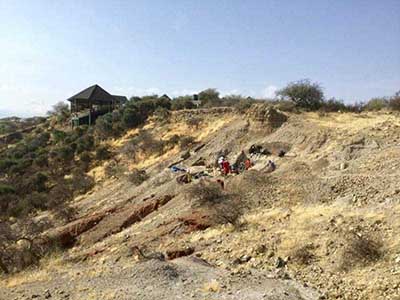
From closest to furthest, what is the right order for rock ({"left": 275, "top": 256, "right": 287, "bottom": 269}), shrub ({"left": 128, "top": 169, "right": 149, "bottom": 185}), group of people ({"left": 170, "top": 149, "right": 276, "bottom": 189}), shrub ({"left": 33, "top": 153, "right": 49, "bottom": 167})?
rock ({"left": 275, "top": 256, "right": 287, "bottom": 269}) < group of people ({"left": 170, "top": 149, "right": 276, "bottom": 189}) < shrub ({"left": 128, "top": 169, "right": 149, "bottom": 185}) < shrub ({"left": 33, "top": 153, "right": 49, "bottom": 167})

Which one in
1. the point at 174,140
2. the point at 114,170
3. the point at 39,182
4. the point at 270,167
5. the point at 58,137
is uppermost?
the point at 58,137

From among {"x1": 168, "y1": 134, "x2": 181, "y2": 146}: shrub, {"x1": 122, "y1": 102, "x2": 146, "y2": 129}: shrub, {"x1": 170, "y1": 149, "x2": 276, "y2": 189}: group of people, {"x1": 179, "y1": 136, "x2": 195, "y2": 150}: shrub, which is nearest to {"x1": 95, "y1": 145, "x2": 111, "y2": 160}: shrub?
{"x1": 122, "y1": 102, "x2": 146, "y2": 129}: shrub

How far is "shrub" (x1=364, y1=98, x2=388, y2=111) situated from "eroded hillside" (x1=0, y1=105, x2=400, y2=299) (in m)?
3.69

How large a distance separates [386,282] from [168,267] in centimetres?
558

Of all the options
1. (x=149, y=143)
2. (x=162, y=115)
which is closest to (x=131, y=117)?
(x=162, y=115)

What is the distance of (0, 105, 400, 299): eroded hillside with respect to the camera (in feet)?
38.2

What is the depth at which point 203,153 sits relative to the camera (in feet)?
96.9

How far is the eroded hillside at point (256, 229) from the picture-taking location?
459 inches

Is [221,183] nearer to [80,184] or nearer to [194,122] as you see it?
[80,184]

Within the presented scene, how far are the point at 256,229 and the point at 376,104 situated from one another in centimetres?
2238

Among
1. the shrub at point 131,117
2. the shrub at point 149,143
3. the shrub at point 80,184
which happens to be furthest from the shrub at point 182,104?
the shrub at point 80,184

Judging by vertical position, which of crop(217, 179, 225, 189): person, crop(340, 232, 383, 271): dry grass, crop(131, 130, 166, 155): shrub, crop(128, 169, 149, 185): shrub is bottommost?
crop(340, 232, 383, 271): dry grass

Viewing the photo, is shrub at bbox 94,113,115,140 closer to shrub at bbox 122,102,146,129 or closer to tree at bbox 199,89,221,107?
shrub at bbox 122,102,146,129

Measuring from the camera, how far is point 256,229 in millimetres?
15211
